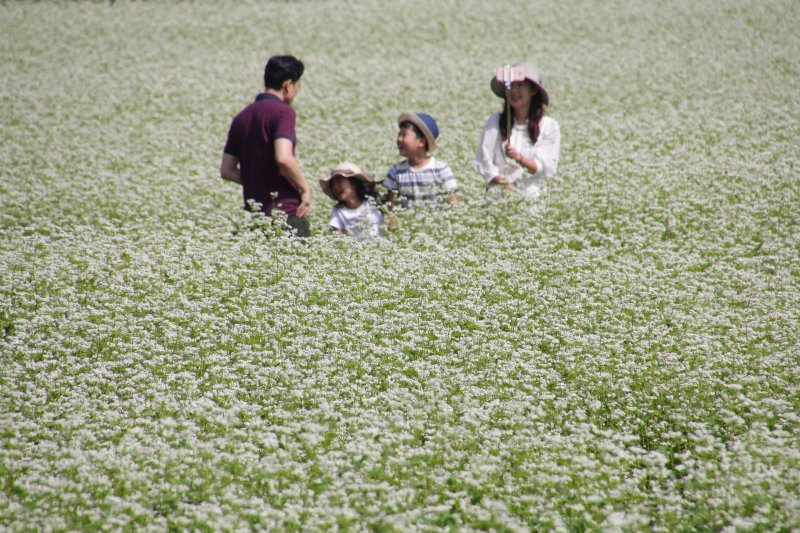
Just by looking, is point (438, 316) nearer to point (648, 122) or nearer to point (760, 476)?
point (760, 476)

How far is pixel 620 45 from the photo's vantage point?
754 inches

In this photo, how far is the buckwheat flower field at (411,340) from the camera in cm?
407

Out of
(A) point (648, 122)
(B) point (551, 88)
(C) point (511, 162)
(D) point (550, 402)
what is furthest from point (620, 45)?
(D) point (550, 402)

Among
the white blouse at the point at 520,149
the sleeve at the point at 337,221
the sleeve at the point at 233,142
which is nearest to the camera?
the sleeve at the point at 233,142

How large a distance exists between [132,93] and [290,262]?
34.2ft

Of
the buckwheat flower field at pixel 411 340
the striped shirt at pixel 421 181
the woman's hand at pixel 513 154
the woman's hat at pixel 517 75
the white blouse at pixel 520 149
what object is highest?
the woman's hat at pixel 517 75

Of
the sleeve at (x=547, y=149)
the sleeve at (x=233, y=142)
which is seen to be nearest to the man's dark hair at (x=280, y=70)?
the sleeve at (x=233, y=142)

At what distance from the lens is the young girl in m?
7.70

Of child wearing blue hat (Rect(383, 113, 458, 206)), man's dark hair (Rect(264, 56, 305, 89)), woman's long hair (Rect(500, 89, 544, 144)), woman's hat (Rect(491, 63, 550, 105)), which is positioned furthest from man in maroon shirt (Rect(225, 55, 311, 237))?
woman's long hair (Rect(500, 89, 544, 144))

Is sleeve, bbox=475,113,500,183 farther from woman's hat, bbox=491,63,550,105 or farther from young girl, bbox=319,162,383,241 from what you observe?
young girl, bbox=319,162,383,241

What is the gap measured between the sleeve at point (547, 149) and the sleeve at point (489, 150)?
0.44 m

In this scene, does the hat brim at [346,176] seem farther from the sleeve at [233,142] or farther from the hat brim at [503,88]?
the hat brim at [503,88]

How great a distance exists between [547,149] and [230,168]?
3.38m

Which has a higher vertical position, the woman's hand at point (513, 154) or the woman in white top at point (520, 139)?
the woman in white top at point (520, 139)
